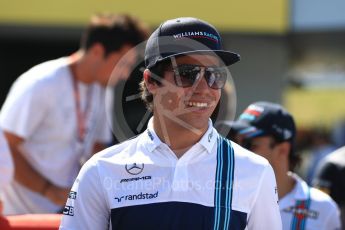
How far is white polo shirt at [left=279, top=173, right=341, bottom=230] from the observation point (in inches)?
130

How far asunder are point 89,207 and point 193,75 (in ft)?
1.87

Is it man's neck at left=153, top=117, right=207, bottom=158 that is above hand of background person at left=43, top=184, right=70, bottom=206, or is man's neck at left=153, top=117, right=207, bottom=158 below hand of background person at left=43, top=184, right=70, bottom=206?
above

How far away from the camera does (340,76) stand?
709 inches

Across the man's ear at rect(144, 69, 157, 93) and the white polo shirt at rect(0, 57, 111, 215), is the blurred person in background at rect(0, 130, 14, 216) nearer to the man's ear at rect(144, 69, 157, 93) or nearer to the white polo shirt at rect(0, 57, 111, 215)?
the white polo shirt at rect(0, 57, 111, 215)

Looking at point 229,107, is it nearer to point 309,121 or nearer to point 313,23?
point 313,23

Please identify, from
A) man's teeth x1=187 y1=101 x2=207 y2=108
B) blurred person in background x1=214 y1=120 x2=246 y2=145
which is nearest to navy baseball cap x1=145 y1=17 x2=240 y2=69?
man's teeth x1=187 y1=101 x2=207 y2=108

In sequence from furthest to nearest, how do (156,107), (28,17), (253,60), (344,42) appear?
1. (344,42)
2. (253,60)
3. (28,17)
4. (156,107)

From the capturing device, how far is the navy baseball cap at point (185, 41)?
2350mm

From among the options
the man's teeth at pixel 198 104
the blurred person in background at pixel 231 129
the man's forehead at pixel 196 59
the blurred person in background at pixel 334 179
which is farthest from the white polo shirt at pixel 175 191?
the blurred person in background at pixel 334 179

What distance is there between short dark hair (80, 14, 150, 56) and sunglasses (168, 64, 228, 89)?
2276 millimetres

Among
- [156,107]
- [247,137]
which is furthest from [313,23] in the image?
[156,107]

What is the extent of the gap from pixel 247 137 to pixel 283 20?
18.3 ft

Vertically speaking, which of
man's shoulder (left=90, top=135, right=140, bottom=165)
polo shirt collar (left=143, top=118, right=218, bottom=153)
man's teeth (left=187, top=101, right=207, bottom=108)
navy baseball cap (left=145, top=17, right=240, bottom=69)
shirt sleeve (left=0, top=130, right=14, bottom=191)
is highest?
navy baseball cap (left=145, top=17, right=240, bottom=69)

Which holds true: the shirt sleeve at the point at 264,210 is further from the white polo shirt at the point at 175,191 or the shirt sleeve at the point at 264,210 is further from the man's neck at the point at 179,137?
the man's neck at the point at 179,137
